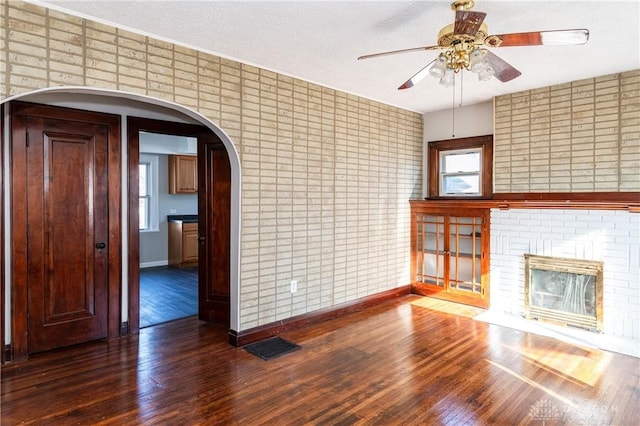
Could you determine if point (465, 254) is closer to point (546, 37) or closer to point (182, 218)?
point (546, 37)

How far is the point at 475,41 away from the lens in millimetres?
2154

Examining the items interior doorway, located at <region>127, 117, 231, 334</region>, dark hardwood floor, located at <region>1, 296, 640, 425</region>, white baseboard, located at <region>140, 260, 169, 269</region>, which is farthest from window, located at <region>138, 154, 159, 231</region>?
dark hardwood floor, located at <region>1, 296, 640, 425</region>

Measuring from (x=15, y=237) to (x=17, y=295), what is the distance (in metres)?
0.47

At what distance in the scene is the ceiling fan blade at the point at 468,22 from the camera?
1.89 meters

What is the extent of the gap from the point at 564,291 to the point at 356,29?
3.39m

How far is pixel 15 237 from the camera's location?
10.2 ft

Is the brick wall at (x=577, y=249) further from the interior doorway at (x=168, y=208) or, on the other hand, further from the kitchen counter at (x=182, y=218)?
the kitchen counter at (x=182, y=218)

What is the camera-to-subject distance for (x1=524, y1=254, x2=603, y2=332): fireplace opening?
386 cm

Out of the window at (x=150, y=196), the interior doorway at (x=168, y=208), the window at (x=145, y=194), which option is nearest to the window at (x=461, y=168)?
the interior doorway at (x=168, y=208)

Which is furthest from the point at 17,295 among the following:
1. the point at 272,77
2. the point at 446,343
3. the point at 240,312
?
the point at 446,343

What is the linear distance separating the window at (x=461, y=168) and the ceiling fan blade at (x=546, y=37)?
9.38 feet

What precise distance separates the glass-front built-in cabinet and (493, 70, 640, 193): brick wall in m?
0.59

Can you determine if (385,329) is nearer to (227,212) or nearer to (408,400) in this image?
(408,400)

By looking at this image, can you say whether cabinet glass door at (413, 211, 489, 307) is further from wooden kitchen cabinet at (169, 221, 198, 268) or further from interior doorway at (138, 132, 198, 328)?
wooden kitchen cabinet at (169, 221, 198, 268)
